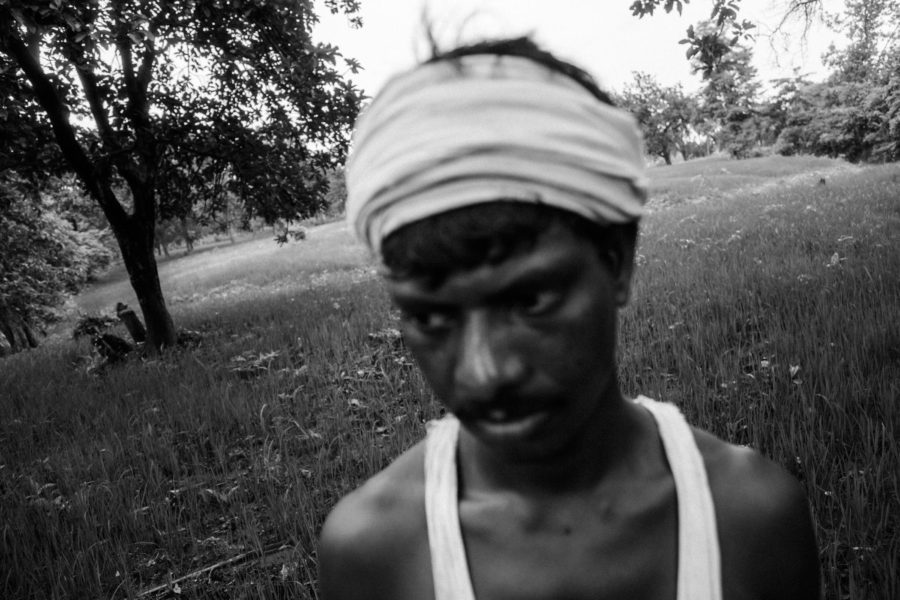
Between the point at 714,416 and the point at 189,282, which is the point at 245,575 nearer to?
the point at 714,416

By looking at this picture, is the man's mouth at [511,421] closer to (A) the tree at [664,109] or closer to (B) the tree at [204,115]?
(B) the tree at [204,115]

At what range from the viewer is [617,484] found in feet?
3.69

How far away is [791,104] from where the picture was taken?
4212 cm

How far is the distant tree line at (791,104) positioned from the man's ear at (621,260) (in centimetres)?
200

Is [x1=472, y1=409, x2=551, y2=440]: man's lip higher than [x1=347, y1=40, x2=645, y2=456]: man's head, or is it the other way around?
[x1=347, y1=40, x2=645, y2=456]: man's head

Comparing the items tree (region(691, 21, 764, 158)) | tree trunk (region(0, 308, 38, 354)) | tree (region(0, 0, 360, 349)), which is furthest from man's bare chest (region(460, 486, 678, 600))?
tree (region(691, 21, 764, 158))

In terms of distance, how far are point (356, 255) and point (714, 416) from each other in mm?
20498

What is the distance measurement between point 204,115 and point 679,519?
816cm

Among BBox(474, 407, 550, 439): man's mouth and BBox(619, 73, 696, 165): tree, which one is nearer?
BBox(474, 407, 550, 439): man's mouth

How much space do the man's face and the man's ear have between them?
0.07m

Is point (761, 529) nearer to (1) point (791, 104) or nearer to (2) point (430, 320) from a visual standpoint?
(2) point (430, 320)

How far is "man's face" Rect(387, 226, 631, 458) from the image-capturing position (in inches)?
36.2

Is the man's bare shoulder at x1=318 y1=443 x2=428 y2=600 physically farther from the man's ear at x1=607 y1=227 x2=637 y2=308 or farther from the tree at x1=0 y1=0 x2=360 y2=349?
the tree at x1=0 y1=0 x2=360 y2=349

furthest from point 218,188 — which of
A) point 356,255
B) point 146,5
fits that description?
point 356,255
